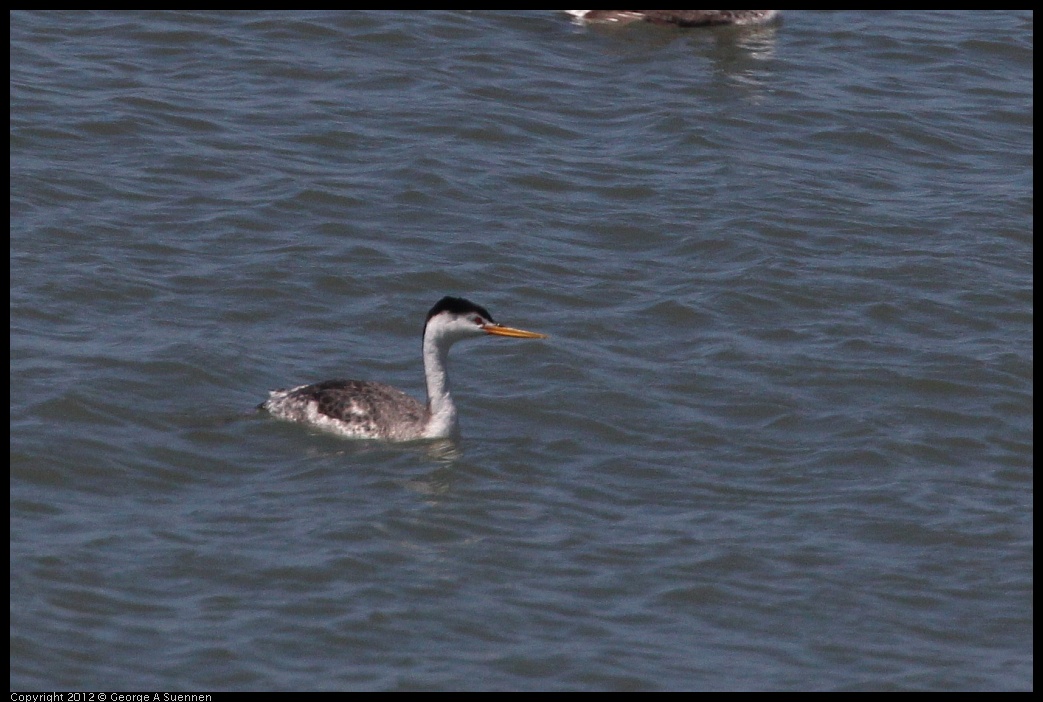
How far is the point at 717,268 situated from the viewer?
15031 mm

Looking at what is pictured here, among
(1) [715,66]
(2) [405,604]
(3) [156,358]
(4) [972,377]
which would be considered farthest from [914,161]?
(2) [405,604]

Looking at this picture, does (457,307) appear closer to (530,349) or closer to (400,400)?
(400,400)

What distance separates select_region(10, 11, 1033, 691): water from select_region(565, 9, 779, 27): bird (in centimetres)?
18

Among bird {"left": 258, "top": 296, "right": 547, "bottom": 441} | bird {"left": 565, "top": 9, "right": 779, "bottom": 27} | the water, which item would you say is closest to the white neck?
bird {"left": 258, "top": 296, "right": 547, "bottom": 441}

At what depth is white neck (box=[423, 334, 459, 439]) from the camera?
12273 millimetres

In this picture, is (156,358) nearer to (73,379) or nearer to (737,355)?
(73,379)

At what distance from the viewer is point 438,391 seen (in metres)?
12.4

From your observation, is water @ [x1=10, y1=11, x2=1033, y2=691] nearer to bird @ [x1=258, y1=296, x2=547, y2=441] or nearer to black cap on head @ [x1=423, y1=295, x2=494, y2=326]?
bird @ [x1=258, y1=296, x2=547, y2=441]

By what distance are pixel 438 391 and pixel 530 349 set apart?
1.56 m

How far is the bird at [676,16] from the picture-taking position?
20.2 metres

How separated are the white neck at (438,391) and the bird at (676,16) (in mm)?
8876

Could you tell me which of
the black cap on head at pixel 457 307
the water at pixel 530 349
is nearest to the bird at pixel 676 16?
the water at pixel 530 349

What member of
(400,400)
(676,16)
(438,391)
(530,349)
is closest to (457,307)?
(438,391)

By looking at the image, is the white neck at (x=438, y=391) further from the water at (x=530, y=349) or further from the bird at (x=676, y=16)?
the bird at (x=676, y=16)
